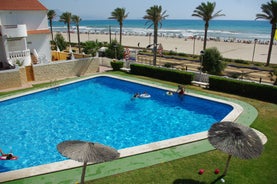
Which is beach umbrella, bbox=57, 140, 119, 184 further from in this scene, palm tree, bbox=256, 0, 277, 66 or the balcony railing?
palm tree, bbox=256, 0, 277, 66

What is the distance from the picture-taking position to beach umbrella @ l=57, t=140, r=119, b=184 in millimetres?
7023

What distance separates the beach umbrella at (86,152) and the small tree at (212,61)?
21130 millimetres

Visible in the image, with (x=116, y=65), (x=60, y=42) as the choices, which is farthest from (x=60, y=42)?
(x=116, y=65)

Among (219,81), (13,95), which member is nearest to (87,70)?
(13,95)

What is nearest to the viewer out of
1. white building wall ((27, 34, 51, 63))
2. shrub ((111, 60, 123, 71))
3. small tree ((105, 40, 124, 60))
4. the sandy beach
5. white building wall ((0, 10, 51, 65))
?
white building wall ((0, 10, 51, 65))

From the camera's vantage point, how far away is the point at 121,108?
20.4 m

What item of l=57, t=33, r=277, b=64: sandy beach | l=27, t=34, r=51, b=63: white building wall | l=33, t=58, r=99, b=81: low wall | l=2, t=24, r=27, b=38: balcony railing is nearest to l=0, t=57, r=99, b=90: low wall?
l=33, t=58, r=99, b=81: low wall

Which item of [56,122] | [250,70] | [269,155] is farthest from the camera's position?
[250,70]

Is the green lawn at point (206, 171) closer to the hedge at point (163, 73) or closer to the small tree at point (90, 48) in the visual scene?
the hedge at point (163, 73)

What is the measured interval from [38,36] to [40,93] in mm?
11706

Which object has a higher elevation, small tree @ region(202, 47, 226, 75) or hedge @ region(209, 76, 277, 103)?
small tree @ region(202, 47, 226, 75)

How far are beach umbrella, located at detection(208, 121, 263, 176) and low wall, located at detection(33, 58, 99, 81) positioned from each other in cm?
2137

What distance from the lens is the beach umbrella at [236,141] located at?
26.6 feet

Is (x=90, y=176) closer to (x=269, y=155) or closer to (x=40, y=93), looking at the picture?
(x=269, y=155)
